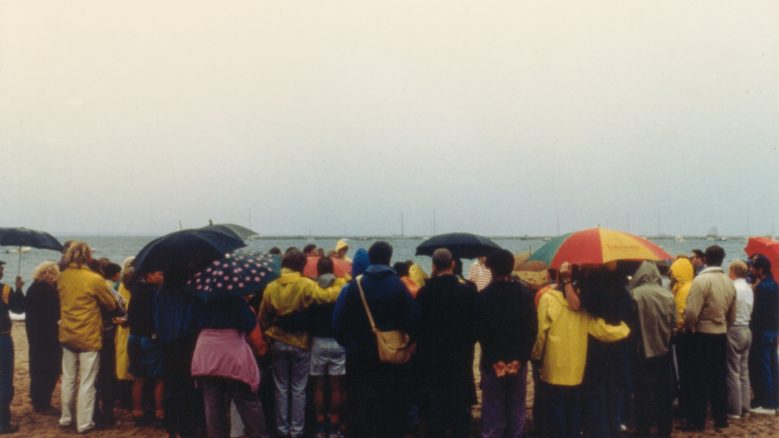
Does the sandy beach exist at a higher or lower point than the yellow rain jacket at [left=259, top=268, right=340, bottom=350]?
lower

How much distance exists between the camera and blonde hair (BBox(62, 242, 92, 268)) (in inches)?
287

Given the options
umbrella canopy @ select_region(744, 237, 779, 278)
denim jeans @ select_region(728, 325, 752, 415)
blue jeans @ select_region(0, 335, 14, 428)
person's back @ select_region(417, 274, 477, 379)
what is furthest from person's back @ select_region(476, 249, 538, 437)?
blue jeans @ select_region(0, 335, 14, 428)

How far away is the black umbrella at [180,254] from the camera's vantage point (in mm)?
5777

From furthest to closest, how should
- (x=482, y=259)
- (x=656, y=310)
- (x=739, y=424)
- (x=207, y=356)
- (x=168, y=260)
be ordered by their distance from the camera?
(x=482, y=259) < (x=739, y=424) < (x=656, y=310) < (x=168, y=260) < (x=207, y=356)

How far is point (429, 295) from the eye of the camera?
584 centimetres

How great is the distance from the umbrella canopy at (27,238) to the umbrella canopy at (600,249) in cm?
627

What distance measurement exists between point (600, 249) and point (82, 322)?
5551 millimetres

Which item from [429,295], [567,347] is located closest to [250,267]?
[429,295]

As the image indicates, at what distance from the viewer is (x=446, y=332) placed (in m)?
5.82

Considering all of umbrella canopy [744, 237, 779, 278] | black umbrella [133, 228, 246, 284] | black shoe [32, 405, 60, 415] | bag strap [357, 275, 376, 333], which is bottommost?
black shoe [32, 405, 60, 415]

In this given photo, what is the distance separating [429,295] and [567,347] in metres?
1.34

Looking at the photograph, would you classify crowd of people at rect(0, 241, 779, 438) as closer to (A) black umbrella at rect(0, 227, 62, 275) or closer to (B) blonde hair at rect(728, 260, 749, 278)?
(B) blonde hair at rect(728, 260, 749, 278)

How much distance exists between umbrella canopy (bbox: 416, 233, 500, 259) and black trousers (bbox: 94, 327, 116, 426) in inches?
151

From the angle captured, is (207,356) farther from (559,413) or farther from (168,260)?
(559,413)
